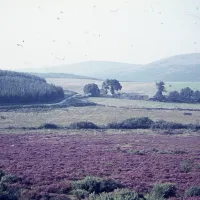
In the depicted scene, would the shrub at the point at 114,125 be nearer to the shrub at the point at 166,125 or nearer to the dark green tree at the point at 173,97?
the shrub at the point at 166,125

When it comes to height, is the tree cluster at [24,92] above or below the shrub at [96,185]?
above

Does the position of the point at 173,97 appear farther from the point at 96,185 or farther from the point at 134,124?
the point at 96,185

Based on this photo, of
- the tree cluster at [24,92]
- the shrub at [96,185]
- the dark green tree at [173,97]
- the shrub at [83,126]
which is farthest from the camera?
the dark green tree at [173,97]

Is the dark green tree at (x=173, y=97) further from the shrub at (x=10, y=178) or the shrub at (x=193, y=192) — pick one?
the shrub at (x=193, y=192)

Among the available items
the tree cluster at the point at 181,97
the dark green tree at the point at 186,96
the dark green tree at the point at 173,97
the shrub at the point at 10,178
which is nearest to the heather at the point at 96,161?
the shrub at the point at 10,178

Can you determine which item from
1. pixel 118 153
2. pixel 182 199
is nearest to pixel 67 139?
pixel 118 153

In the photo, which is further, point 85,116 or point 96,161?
point 85,116

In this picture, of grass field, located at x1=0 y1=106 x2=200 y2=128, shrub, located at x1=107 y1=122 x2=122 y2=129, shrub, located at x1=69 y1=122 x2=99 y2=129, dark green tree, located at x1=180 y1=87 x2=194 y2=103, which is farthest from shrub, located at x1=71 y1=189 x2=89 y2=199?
dark green tree, located at x1=180 y1=87 x2=194 y2=103

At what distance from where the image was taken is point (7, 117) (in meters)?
72.8

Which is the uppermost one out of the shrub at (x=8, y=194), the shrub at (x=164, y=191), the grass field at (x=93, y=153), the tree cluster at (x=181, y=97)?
the tree cluster at (x=181, y=97)

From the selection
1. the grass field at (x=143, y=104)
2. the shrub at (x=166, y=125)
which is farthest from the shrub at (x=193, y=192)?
the grass field at (x=143, y=104)

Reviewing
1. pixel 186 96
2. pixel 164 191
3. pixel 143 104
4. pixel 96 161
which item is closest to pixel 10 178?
pixel 164 191

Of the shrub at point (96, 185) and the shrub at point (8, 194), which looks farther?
the shrub at point (96, 185)

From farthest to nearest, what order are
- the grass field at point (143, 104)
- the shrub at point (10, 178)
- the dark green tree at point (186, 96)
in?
the dark green tree at point (186, 96) < the grass field at point (143, 104) < the shrub at point (10, 178)
